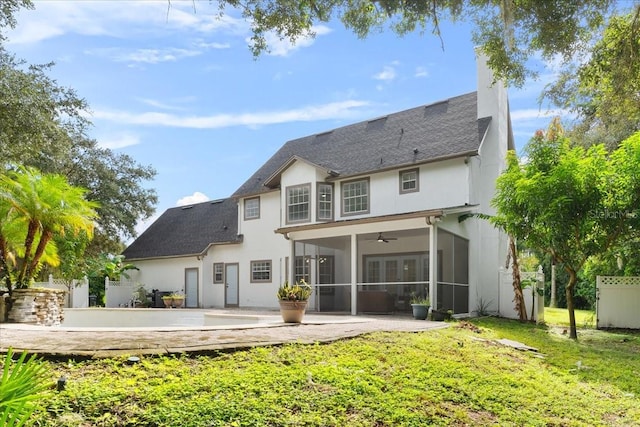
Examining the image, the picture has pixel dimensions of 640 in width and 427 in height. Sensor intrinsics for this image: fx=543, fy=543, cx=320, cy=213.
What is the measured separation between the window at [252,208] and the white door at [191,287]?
3713 millimetres

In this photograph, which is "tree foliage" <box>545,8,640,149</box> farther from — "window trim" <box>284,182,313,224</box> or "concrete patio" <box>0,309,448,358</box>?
"window trim" <box>284,182,313,224</box>

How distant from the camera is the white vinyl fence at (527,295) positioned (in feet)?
54.7

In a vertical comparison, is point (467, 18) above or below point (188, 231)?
above

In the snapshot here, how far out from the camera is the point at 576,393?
7.02m

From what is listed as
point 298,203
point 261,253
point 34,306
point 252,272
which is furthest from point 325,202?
point 34,306

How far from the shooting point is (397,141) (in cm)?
2020

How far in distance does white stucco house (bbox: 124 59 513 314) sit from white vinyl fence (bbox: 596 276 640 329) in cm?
264

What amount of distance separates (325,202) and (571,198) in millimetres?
9829

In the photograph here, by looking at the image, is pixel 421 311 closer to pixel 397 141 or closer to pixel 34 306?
pixel 397 141

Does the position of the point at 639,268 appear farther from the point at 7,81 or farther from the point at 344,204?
the point at 7,81

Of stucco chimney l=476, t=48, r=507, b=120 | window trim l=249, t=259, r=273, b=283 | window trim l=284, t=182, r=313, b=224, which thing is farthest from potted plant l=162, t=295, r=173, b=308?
stucco chimney l=476, t=48, r=507, b=120

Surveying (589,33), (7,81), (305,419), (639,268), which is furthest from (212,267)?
(305,419)

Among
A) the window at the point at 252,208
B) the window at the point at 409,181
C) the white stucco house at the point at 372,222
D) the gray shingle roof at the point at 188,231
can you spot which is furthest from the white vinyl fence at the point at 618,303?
the gray shingle roof at the point at 188,231

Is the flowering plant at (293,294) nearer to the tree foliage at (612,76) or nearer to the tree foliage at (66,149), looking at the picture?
the tree foliage at (66,149)
